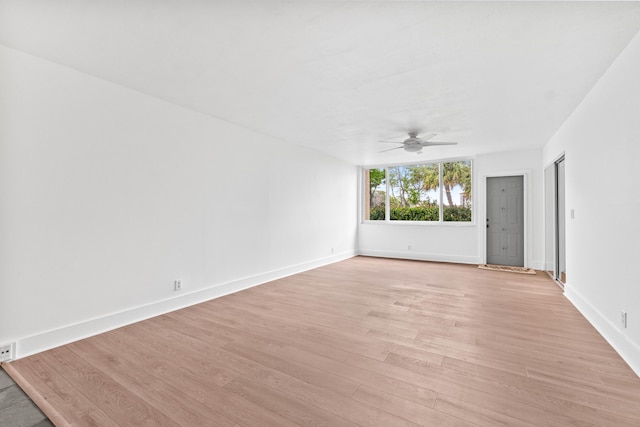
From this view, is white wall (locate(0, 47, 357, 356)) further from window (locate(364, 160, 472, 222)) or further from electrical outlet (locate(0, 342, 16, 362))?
window (locate(364, 160, 472, 222))

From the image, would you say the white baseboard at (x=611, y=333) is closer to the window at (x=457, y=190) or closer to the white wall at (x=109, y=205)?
the window at (x=457, y=190)

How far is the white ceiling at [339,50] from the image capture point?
77.6 inches

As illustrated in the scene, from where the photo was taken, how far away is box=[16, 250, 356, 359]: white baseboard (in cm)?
249

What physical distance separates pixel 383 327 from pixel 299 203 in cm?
324

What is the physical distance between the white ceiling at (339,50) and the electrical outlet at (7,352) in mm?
2402

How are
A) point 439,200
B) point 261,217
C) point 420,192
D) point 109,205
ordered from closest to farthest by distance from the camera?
point 109,205 < point 261,217 < point 439,200 < point 420,192

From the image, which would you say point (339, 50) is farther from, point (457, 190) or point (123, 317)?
point (457, 190)

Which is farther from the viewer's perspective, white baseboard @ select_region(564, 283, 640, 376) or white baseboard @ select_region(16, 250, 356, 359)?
white baseboard @ select_region(16, 250, 356, 359)

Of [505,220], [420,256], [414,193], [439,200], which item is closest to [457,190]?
[439,200]

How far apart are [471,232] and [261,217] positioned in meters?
4.78

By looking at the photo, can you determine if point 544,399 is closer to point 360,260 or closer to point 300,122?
point 300,122

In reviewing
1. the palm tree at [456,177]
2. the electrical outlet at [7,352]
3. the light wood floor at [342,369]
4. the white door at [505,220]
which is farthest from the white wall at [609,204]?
the electrical outlet at [7,352]

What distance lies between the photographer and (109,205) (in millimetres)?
2979

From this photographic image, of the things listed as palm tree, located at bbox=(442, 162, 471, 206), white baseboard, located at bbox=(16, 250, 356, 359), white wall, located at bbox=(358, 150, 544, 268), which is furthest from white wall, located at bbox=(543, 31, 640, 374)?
white baseboard, located at bbox=(16, 250, 356, 359)
